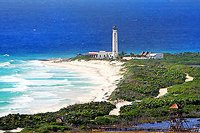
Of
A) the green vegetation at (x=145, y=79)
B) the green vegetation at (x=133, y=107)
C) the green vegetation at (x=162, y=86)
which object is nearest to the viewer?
the green vegetation at (x=133, y=107)

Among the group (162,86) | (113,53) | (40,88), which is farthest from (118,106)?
(113,53)

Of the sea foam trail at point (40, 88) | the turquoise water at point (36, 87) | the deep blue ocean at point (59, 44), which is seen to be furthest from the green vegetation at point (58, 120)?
the deep blue ocean at point (59, 44)

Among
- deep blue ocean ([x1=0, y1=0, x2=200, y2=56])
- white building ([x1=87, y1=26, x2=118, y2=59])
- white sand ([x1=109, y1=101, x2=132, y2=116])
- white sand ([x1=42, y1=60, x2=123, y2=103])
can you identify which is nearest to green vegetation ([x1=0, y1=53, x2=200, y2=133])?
white sand ([x1=109, y1=101, x2=132, y2=116])

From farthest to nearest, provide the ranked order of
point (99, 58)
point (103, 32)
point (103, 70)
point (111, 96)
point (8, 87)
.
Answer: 1. point (103, 32)
2. point (99, 58)
3. point (103, 70)
4. point (8, 87)
5. point (111, 96)

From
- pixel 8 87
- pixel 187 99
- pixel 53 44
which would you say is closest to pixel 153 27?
→ pixel 53 44

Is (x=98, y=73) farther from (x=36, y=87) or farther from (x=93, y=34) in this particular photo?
(x=93, y=34)

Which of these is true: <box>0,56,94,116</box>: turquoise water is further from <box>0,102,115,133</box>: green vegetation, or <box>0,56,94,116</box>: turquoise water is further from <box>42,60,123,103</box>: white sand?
<box>0,102,115,133</box>: green vegetation

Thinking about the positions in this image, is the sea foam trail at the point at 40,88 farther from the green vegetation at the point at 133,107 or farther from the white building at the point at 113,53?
the white building at the point at 113,53

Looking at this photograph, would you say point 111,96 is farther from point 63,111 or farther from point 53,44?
point 53,44
